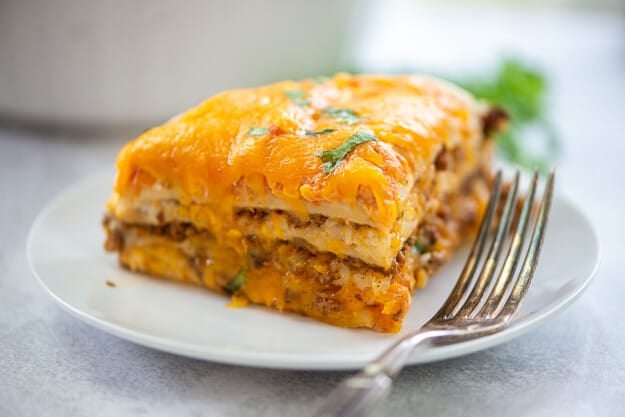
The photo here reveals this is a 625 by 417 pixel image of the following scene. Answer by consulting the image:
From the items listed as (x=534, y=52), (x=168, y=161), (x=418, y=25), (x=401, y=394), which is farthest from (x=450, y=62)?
(x=401, y=394)

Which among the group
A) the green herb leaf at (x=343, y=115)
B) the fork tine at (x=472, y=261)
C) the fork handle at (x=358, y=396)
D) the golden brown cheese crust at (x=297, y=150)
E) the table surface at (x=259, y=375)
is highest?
the green herb leaf at (x=343, y=115)

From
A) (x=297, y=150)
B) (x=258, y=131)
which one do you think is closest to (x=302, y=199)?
(x=297, y=150)

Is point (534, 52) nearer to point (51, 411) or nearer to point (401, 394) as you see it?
point (401, 394)

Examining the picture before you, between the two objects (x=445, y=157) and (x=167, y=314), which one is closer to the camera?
(x=167, y=314)

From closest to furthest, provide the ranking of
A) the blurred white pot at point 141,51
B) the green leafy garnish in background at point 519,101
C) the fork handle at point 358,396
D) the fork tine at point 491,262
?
the fork handle at point 358,396, the fork tine at point 491,262, the blurred white pot at point 141,51, the green leafy garnish in background at point 519,101

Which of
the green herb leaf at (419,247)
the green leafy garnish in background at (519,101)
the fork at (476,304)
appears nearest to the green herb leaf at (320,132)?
the green herb leaf at (419,247)

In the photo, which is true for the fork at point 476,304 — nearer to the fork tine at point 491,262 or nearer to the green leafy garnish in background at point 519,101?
the fork tine at point 491,262

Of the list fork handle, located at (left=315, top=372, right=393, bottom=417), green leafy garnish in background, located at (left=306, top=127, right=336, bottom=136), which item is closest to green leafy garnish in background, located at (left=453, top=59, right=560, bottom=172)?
green leafy garnish in background, located at (left=306, top=127, right=336, bottom=136)
